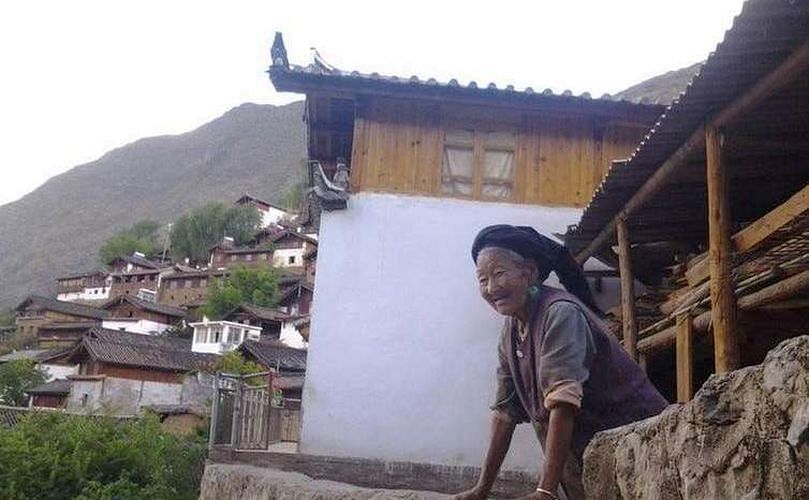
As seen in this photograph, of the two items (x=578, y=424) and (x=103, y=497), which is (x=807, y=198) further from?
(x=103, y=497)

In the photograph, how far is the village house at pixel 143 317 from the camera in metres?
48.8

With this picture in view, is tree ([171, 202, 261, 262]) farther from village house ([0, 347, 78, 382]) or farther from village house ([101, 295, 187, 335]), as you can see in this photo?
village house ([0, 347, 78, 382])

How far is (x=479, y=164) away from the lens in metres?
10.8

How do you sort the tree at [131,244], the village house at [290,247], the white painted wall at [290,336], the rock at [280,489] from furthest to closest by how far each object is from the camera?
1. the tree at [131,244]
2. the village house at [290,247]
3. the white painted wall at [290,336]
4. the rock at [280,489]

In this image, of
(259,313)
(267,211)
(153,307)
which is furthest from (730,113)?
(267,211)

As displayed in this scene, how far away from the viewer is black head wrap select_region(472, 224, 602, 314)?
7.61 ft

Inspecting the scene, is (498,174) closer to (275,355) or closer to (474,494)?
(474,494)

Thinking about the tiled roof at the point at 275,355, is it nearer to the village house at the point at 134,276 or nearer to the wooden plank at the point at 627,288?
the wooden plank at the point at 627,288

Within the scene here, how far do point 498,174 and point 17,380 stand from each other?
3323cm

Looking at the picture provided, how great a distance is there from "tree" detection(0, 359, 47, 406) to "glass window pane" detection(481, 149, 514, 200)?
31.9 meters

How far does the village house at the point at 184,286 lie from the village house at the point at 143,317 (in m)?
5.24

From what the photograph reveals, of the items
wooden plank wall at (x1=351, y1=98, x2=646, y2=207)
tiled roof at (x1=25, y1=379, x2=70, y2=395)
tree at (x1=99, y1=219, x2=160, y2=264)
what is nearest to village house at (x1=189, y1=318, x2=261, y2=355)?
tiled roof at (x1=25, y1=379, x2=70, y2=395)

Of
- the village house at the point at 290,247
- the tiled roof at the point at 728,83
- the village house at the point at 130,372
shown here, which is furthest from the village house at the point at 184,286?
the tiled roof at the point at 728,83

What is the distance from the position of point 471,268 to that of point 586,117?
9.17 ft
